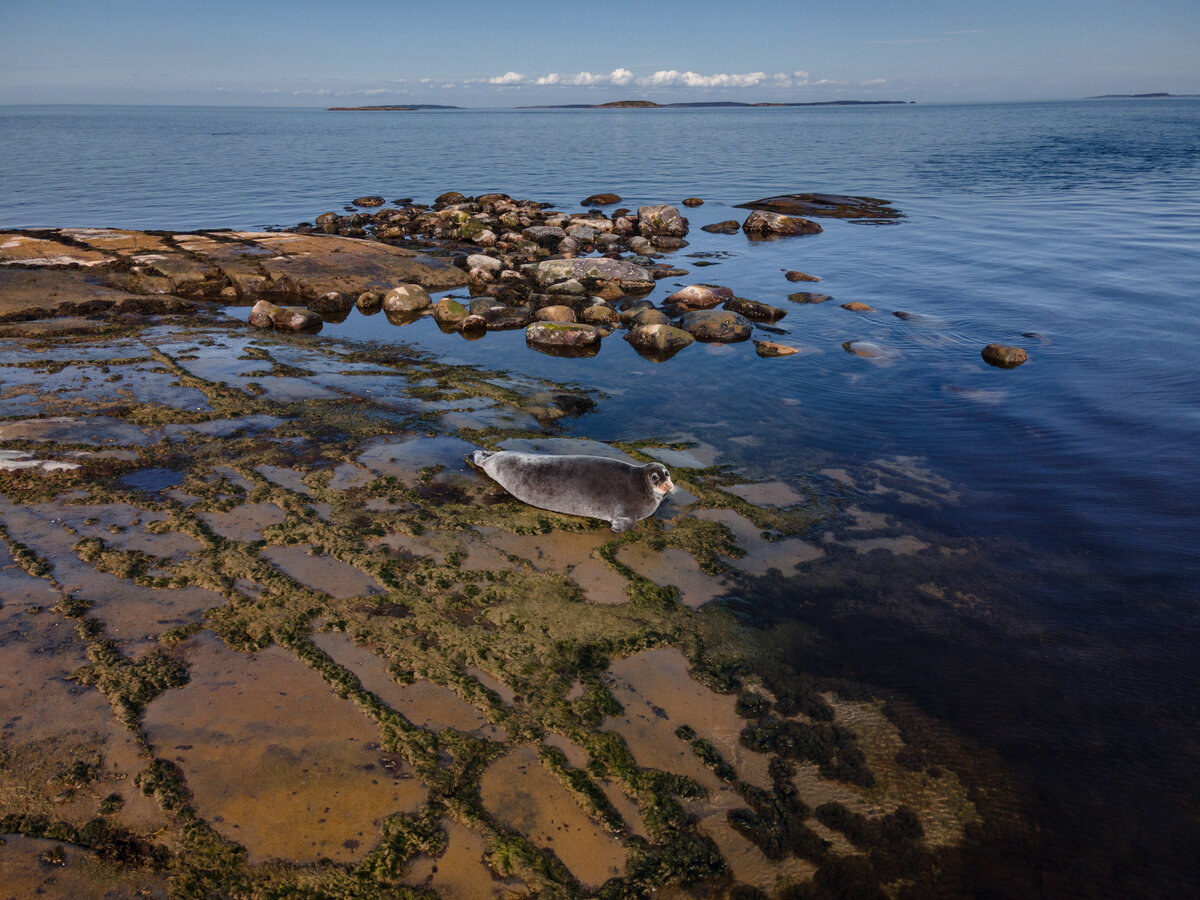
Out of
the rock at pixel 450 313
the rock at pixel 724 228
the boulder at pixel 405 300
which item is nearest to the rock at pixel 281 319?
the boulder at pixel 405 300

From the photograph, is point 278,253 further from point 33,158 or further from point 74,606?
point 33,158

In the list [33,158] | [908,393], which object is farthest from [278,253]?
[33,158]

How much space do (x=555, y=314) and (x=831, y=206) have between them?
60.3 ft

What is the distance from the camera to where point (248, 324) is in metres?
11.0

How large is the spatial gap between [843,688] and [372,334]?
9511 mm

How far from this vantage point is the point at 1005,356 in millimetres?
9750

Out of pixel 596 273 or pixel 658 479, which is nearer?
pixel 658 479

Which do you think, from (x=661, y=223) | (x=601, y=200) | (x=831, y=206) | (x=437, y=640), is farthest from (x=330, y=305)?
(x=831, y=206)

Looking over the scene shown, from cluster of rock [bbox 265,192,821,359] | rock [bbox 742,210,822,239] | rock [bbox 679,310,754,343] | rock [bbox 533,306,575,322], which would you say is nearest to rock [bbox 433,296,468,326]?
cluster of rock [bbox 265,192,821,359]

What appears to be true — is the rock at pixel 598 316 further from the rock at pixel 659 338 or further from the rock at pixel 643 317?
the rock at pixel 659 338

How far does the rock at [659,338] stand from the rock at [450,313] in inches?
124

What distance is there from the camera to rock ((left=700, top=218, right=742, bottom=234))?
22109mm

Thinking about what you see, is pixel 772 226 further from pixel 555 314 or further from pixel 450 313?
pixel 450 313

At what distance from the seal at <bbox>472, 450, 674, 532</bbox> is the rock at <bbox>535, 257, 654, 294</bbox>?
29.7 feet
